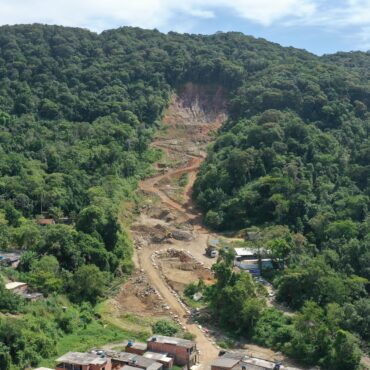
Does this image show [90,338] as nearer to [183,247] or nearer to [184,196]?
[183,247]

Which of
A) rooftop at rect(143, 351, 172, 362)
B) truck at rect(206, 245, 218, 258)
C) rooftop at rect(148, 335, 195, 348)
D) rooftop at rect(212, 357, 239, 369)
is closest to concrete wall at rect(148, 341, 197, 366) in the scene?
rooftop at rect(148, 335, 195, 348)

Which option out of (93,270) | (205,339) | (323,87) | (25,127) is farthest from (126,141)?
(205,339)

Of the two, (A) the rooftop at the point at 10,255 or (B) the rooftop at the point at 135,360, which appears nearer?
(B) the rooftop at the point at 135,360

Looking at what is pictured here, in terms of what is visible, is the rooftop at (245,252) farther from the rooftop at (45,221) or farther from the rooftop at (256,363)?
the rooftop at (45,221)

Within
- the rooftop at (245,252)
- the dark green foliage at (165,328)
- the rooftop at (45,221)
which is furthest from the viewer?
the rooftop at (45,221)

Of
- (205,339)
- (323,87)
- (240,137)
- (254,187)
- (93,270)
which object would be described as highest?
(323,87)

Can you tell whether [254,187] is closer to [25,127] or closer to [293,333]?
[293,333]

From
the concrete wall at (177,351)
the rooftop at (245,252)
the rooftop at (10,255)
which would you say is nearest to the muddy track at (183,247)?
the concrete wall at (177,351)
